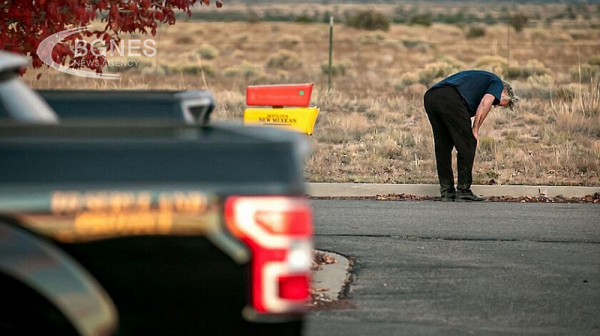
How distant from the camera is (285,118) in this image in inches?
450

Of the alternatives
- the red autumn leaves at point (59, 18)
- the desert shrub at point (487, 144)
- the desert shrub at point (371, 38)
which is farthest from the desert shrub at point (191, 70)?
the red autumn leaves at point (59, 18)

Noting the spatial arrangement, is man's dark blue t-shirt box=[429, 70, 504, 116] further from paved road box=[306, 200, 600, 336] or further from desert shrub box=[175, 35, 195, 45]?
desert shrub box=[175, 35, 195, 45]

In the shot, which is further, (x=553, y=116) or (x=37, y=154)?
(x=553, y=116)

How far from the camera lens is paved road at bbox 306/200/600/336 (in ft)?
22.6

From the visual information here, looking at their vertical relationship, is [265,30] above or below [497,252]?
below

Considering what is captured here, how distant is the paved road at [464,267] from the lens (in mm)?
6895

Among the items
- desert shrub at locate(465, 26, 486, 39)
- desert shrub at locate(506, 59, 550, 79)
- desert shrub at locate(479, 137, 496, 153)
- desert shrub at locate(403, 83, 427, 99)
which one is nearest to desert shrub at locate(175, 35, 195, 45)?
desert shrub at locate(465, 26, 486, 39)

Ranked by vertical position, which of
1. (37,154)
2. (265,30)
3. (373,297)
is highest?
(37,154)

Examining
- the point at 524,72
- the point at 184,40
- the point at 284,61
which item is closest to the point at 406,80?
the point at 524,72

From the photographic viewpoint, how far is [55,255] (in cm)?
348

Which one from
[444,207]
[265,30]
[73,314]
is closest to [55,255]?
[73,314]

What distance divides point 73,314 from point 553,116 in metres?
18.7

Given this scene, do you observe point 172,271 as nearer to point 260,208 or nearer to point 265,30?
point 260,208

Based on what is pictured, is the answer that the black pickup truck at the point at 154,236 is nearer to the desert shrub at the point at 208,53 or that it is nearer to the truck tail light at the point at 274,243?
the truck tail light at the point at 274,243
